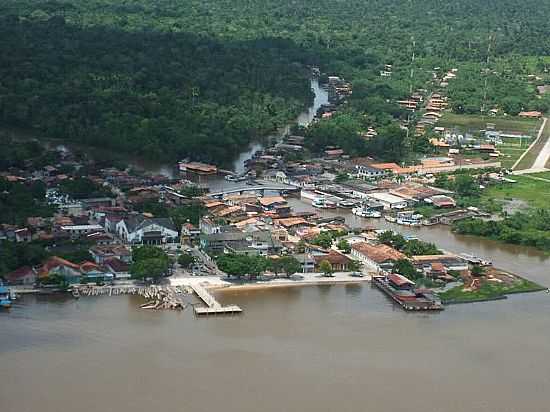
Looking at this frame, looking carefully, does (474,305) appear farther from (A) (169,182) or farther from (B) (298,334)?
(A) (169,182)

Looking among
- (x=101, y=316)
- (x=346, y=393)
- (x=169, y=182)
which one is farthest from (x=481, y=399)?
(x=169, y=182)

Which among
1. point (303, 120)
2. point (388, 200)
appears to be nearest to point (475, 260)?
point (388, 200)

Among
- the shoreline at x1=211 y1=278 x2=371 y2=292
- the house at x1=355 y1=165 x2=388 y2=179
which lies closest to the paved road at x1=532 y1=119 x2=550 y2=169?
the house at x1=355 y1=165 x2=388 y2=179

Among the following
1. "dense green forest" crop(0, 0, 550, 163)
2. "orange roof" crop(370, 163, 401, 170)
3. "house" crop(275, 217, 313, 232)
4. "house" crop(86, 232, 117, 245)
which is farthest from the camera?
"dense green forest" crop(0, 0, 550, 163)

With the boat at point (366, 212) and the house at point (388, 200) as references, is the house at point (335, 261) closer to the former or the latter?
the boat at point (366, 212)

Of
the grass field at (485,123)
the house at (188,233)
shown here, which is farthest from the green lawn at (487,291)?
the grass field at (485,123)

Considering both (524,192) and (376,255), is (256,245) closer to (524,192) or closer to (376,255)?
(376,255)

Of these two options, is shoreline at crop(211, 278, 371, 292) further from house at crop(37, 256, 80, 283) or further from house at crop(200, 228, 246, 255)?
house at crop(37, 256, 80, 283)
